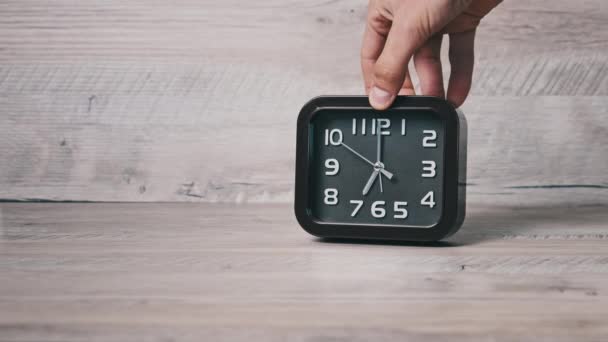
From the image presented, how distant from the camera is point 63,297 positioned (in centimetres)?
60

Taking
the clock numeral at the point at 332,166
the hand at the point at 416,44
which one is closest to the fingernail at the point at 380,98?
the hand at the point at 416,44

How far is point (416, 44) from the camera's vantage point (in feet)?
3.14

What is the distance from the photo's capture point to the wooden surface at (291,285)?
0.51 metres

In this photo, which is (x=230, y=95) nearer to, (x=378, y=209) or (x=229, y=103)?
(x=229, y=103)

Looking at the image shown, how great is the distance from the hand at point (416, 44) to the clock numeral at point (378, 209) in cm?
14

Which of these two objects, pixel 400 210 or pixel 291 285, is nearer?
pixel 291 285

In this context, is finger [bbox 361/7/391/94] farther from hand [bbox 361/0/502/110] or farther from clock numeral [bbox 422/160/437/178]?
clock numeral [bbox 422/160/437/178]

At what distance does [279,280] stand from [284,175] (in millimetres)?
898

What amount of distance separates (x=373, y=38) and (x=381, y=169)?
1.11 ft

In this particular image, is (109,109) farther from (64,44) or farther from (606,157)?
(606,157)

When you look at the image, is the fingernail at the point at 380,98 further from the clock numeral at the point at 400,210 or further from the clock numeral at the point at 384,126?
the clock numeral at the point at 400,210

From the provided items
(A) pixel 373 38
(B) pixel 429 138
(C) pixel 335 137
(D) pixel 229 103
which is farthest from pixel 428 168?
(D) pixel 229 103

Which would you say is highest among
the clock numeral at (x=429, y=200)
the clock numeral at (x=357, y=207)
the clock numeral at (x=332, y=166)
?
the clock numeral at (x=332, y=166)

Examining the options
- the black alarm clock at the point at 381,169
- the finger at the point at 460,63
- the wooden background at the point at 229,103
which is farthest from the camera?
the wooden background at the point at 229,103
